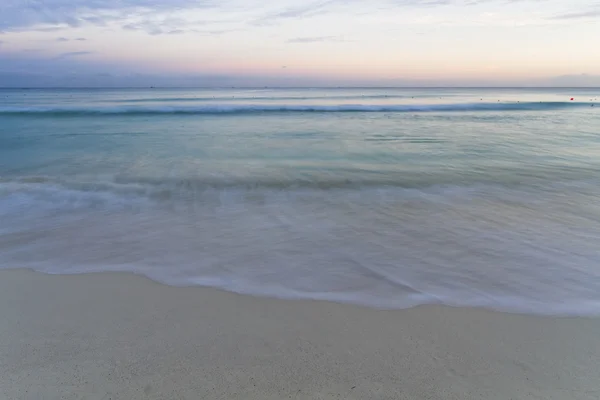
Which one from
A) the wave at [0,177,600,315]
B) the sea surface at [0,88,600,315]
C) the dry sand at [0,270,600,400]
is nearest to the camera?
the dry sand at [0,270,600,400]

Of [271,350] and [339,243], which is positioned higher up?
[339,243]

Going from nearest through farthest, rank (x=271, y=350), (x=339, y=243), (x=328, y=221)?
(x=271, y=350), (x=339, y=243), (x=328, y=221)

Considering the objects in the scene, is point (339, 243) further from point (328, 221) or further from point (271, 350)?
point (271, 350)

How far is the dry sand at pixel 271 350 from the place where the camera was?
246 centimetres

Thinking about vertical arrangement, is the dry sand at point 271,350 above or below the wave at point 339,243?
below

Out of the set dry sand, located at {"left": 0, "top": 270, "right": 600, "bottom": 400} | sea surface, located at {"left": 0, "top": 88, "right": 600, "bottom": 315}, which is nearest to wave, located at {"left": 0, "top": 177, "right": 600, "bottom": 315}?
sea surface, located at {"left": 0, "top": 88, "right": 600, "bottom": 315}

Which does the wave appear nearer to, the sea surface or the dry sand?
the sea surface

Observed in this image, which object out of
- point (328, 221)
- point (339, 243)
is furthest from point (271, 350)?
point (328, 221)

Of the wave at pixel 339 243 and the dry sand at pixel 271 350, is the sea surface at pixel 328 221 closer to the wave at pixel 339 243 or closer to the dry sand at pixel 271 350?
the wave at pixel 339 243

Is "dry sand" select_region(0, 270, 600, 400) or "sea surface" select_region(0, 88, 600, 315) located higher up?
"sea surface" select_region(0, 88, 600, 315)

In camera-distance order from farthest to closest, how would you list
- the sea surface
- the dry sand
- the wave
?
the sea surface, the wave, the dry sand

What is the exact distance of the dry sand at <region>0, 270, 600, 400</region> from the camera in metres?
2.46

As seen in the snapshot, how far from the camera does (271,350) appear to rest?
2.81 metres

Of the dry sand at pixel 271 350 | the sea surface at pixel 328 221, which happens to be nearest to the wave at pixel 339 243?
the sea surface at pixel 328 221
